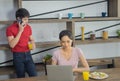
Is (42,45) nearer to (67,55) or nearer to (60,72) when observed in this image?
(67,55)

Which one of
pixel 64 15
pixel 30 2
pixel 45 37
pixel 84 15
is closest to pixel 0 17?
pixel 30 2

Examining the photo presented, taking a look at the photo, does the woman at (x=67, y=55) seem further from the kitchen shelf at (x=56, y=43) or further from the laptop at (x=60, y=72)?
the kitchen shelf at (x=56, y=43)

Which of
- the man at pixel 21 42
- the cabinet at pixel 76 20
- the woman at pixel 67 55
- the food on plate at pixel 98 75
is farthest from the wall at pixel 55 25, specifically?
the food on plate at pixel 98 75

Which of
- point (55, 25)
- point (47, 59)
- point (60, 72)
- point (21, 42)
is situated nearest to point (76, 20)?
point (55, 25)

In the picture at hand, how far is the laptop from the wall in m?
1.71

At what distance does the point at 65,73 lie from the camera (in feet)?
6.26

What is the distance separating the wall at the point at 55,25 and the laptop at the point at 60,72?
171 centimetres

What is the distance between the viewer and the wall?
340cm

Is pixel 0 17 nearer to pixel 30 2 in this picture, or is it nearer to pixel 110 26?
pixel 30 2

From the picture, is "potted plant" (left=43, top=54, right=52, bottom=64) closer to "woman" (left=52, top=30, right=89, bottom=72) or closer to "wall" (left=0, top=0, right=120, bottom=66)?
"wall" (left=0, top=0, right=120, bottom=66)

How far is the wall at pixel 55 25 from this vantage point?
11.2 feet

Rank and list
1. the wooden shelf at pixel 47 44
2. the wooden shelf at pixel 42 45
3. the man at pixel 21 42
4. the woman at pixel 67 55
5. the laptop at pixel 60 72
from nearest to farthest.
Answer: the laptop at pixel 60 72 → the woman at pixel 67 55 → the man at pixel 21 42 → the wooden shelf at pixel 42 45 → the wooden shelf at pixel 47 44

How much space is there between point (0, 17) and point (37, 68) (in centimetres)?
101

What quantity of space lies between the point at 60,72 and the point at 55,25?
1822 millimetres
